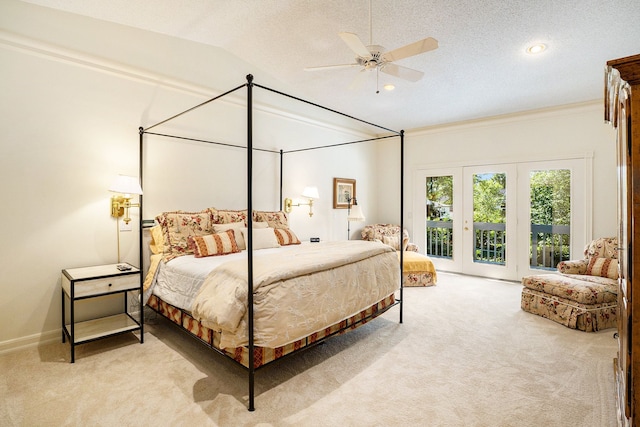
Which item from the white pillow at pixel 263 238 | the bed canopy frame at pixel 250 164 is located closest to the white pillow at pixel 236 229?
the white pillow at pixel 263 238

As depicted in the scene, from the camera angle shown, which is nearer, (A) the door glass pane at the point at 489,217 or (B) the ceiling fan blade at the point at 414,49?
(B) the ceiling fan blade at the point at 414,49

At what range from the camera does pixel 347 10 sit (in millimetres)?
2707

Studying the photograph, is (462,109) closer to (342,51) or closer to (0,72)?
(342,51)

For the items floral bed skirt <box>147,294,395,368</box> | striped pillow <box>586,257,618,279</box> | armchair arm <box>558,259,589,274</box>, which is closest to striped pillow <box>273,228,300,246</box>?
floral bed skirt <box>147,294,395,368</box>

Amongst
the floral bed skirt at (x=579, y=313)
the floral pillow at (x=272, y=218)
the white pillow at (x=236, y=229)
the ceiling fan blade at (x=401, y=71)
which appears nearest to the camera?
the ceiling fan blade at (x=401, y=71)

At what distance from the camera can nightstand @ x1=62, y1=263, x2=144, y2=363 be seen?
2604 mm

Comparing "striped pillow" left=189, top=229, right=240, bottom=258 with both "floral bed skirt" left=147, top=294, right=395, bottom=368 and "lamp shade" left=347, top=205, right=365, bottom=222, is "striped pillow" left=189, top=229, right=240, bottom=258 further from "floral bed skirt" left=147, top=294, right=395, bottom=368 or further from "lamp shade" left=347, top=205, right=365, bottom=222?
"lamp shade" left=347, top=205, right=365, bottom=222

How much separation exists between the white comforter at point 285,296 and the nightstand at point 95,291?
3.21 feet

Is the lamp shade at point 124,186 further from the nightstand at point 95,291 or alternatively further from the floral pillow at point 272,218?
the floral pillow at point 272,218

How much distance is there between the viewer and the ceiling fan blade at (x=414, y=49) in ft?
7.42

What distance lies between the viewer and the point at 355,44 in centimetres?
241

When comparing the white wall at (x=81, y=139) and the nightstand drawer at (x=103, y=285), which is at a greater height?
the white wall at (x=81, y=139)

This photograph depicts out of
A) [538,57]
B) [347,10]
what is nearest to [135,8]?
[347,10]

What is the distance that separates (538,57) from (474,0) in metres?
1.44
